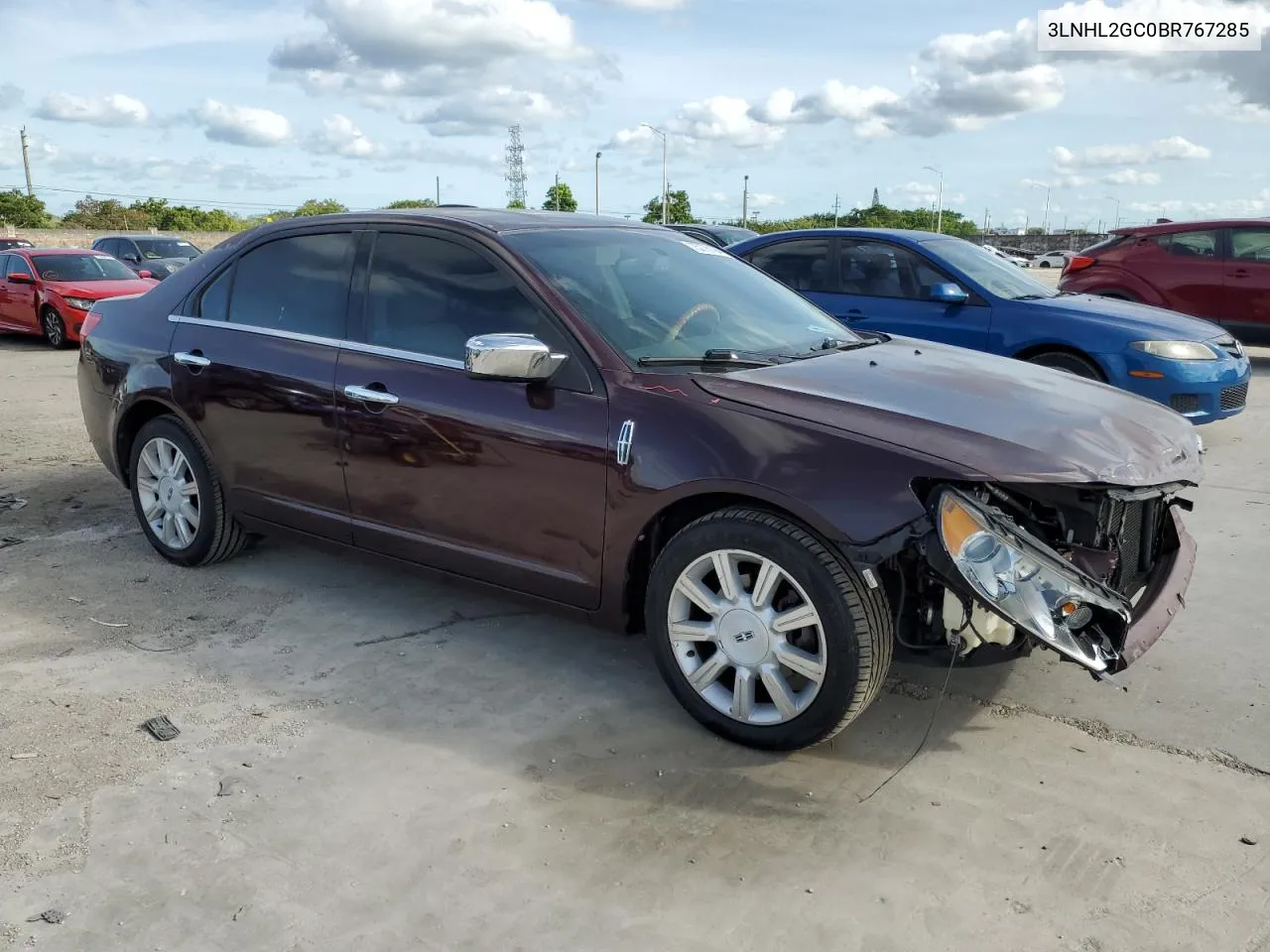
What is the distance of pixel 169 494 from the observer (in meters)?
5.21

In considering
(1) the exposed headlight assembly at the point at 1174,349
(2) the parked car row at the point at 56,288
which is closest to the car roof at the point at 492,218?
(1) the exposed headlight assembly at the point at 1174,349

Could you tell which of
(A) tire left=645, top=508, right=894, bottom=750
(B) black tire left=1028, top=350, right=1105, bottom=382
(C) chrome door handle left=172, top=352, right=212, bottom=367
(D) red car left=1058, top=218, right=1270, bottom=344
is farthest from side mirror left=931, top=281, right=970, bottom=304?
(C) chrome door handle left=172, top=352, right=212, bottom=367

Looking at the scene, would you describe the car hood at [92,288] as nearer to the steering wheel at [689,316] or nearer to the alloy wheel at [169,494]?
the alloy wheel at [169,494]

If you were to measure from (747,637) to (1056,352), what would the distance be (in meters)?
5.27

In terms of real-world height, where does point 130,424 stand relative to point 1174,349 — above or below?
below

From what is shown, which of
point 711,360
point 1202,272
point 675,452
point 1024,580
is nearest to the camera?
point 1024,580

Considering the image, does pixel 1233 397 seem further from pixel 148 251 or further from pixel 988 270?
pixel 148 251

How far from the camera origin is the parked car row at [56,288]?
1465cm

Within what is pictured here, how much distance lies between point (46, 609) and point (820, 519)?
11.5 feet

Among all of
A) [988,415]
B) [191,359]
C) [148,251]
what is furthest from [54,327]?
[988,415]

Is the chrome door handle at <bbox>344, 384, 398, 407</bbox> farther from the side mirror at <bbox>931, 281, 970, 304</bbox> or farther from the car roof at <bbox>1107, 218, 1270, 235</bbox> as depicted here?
the car roof at <bbox>1107, 218, 1270, 235</bbox>

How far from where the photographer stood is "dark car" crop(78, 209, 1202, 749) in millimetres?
3137

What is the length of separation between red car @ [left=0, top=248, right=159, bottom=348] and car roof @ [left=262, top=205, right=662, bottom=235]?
11437 millimetres

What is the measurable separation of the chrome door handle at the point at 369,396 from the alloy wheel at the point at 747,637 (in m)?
1.41
